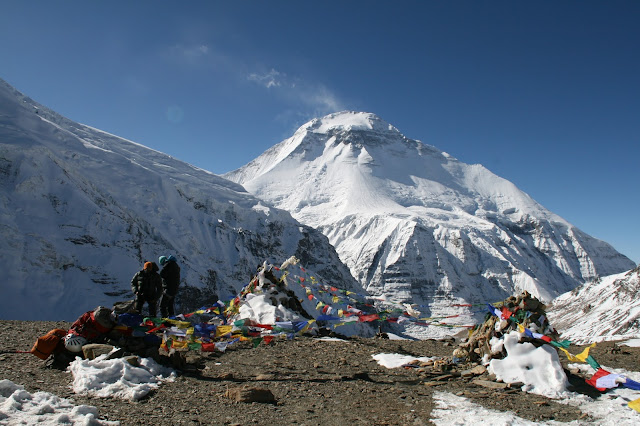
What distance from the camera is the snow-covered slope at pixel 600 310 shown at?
95062 mm

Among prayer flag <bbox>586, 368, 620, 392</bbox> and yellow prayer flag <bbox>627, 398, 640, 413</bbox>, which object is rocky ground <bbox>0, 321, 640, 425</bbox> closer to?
prayer flag <bbox>586, 368, 620, 392</bbox>

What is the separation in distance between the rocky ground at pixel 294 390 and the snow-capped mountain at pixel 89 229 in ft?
139

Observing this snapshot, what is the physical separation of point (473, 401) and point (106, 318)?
7.53 m

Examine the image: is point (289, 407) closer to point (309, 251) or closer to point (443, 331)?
point (309, 251)

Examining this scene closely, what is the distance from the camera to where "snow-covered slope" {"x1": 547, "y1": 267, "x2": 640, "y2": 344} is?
95.1m

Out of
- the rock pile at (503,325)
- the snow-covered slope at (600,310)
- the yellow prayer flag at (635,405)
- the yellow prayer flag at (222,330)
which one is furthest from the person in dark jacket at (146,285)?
the snow-covered slope at (600,310)

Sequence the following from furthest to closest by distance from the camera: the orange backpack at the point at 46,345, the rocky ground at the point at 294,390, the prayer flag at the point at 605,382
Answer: the orange backpack at the point at 46,345 → the prayer flag at the point at 605,382 → the rocky ground at the point at 294,390

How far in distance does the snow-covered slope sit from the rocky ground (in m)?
90.6

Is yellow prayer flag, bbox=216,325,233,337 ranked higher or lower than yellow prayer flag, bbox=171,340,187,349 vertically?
higher

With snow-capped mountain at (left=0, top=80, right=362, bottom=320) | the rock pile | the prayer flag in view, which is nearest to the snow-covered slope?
snow-capped mountain at (left=0, top=80, right=362, bottom=320)

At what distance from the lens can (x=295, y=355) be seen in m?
10.8

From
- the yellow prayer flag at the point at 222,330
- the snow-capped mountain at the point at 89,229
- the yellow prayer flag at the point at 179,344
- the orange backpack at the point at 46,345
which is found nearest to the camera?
the orange backpack at the point at 46,345

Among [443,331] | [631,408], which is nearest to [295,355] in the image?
[631,408]

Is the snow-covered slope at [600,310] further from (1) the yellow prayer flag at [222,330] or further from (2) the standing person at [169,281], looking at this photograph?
(1) the yellow prayer flag at [222,330]
